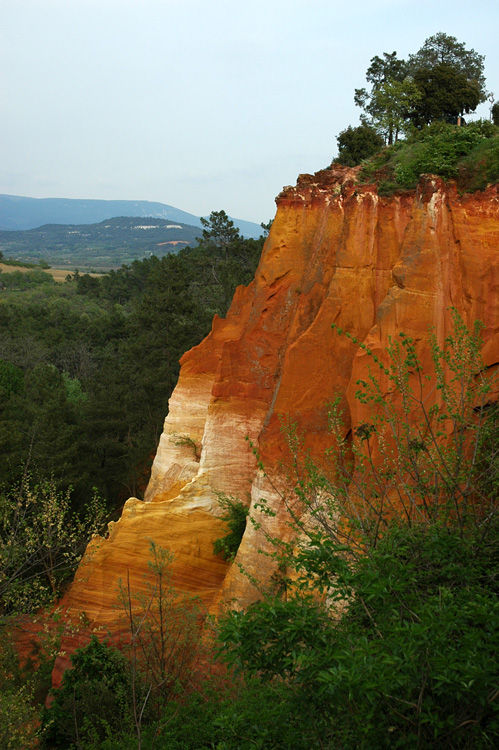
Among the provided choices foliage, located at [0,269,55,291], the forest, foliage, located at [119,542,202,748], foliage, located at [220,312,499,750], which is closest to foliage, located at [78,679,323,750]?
the forest

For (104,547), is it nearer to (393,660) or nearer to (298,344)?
(298,344)

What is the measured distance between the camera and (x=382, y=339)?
12.1m

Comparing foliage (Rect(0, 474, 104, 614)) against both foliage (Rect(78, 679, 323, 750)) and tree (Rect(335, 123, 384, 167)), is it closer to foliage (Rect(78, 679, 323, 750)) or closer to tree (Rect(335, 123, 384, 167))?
foliage (Rect(78, 679, 323, 750))

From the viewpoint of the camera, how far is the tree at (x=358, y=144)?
24203mm

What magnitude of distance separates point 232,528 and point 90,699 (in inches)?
192

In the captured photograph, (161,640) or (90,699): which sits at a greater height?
(161,640)

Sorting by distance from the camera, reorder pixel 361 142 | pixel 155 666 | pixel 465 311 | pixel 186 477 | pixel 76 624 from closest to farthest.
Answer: pixel 465 311 < pixel 155 666 < pixel 76 624 < pixel 186 477 < pixel 361 142

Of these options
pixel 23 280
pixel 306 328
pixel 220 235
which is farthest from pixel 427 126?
pixel 23 280

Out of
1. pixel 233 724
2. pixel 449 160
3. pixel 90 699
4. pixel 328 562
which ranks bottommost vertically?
pixel 90 699

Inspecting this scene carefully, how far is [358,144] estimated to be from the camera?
24.8 metres

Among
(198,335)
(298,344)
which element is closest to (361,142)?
(198,335)

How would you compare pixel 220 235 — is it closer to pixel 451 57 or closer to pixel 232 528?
pixel 451 57

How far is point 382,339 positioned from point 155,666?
8245 mm

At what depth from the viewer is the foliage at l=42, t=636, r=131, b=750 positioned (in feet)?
40.8
